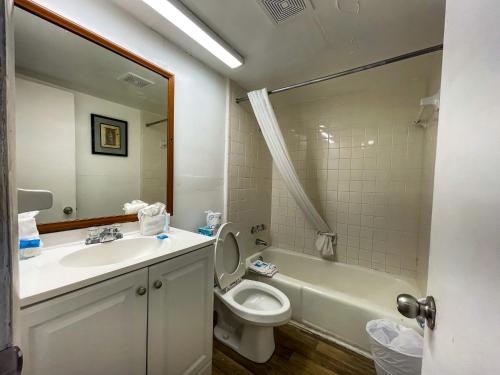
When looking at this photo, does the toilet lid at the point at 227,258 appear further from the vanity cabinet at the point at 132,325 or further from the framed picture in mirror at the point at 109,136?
the framed picture in mirror at the point at 109,136

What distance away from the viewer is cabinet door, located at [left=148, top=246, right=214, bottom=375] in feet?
3.13

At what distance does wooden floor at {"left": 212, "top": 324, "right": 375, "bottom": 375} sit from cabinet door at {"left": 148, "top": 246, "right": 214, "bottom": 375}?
0.98ft

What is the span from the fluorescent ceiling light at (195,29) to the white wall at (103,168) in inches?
23.2

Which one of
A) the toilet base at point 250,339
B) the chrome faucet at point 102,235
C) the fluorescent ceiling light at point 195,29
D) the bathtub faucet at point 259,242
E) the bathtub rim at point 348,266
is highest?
the fluorescent ceiling light at point 195,29

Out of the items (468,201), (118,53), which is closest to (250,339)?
(468,201)

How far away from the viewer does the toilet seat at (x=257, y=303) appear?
1.36m

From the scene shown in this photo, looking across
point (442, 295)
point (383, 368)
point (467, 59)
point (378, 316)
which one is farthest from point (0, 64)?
point (378, 316)

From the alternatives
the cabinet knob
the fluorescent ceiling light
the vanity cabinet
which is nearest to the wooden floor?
A: the vanity cabinet

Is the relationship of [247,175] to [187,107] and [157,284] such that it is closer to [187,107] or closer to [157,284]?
[187,107]

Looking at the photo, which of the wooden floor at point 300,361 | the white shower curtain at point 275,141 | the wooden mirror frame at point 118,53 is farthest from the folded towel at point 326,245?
the wooden mirror frame at point 118,53

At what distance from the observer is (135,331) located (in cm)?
88

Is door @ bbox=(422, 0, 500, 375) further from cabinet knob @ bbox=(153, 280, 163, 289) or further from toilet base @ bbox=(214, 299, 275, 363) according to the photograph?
toilet base @ bbox=(214, 299, 275, 363)

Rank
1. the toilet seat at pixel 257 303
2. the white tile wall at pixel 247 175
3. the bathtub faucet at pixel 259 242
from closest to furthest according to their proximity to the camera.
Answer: the toilet seat at pixel 257 303, the white tile wall at pixel 247 175, the bathtub faucet at pixel 259 242

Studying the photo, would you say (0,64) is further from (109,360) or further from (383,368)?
(383,368)
